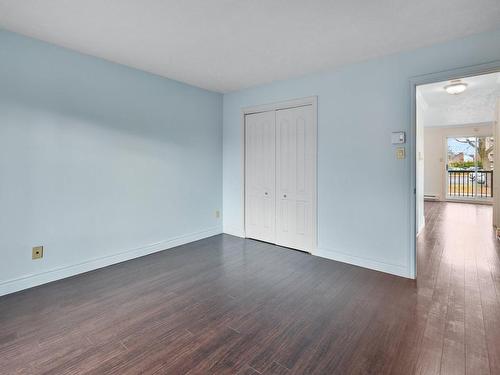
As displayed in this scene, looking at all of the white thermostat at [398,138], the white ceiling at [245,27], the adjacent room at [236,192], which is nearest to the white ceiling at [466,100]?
the adjacent room at [236,192]

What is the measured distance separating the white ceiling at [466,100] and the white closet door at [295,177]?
1.78 metres

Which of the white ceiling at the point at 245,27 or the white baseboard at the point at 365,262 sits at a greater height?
the white ceiling at the point at 245,27

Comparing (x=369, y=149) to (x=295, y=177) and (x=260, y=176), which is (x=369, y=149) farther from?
(x=260, y=176)

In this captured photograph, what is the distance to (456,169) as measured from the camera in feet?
30.8

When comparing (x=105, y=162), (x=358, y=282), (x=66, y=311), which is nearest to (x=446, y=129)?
(x=358, y=282)

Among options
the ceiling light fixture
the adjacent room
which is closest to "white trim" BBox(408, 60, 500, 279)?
the adjacent room

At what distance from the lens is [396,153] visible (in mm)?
3061

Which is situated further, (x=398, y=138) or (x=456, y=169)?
(x=456, y=169)

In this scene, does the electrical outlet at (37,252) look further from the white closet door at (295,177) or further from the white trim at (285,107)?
the white closet door at (295,177)

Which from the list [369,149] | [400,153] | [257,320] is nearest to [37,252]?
[257,320]

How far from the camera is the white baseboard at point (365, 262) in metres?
3.06

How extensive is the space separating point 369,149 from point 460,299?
174cm

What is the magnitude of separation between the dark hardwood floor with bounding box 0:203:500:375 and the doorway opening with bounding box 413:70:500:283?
0.55 m

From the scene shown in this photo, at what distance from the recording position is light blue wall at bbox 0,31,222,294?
2.63m
